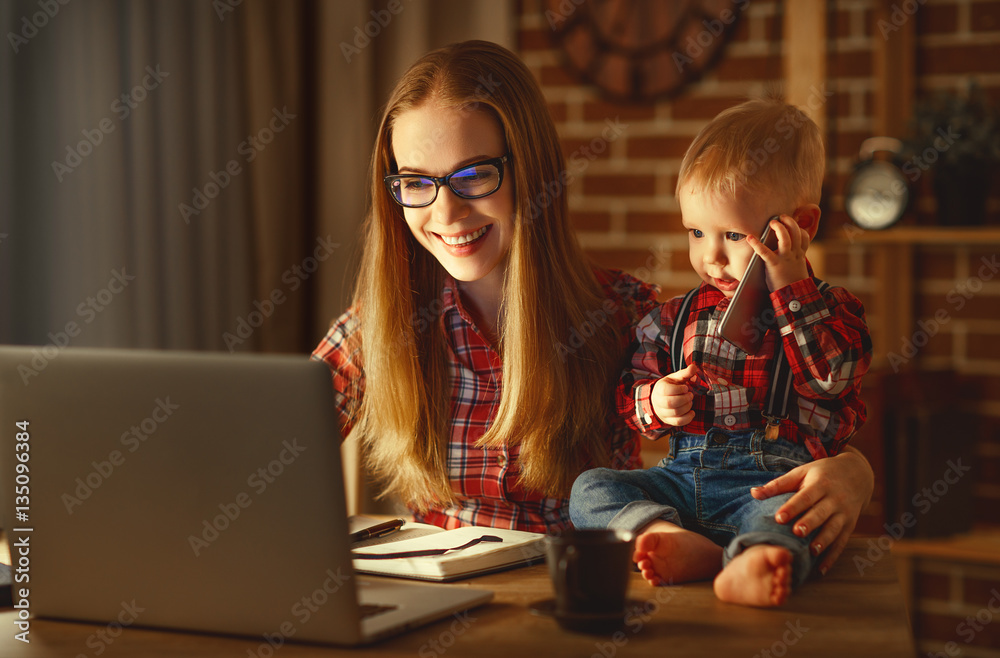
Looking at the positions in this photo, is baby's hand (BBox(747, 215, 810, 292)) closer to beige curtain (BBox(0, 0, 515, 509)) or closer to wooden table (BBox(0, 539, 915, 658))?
wooden table (BBox(0, 539, 915, 658))

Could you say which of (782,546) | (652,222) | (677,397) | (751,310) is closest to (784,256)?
(751,310)

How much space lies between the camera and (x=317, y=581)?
2.52ft

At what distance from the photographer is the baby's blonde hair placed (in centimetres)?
109

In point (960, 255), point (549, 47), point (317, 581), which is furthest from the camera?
point (549, 47)

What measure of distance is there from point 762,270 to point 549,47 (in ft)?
5.98

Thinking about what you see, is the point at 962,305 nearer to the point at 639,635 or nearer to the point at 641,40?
the point at 641,40

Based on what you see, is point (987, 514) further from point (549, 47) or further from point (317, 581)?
point (317, 581)

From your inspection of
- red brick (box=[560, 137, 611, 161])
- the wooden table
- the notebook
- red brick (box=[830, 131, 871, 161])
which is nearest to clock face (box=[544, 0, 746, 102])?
red brick (box=[560, 137, 611, 161])

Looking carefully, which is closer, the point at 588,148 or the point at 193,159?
the point at 193,159

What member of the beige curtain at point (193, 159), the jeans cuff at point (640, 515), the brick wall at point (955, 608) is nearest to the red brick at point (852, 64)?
the beige curtain at point (193, 159)

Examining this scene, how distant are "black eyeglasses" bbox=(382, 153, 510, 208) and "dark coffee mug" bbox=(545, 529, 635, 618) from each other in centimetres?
60

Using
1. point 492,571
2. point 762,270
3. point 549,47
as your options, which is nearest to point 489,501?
point 492,571

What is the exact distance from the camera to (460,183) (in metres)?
1.28

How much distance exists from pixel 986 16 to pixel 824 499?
1.81m
